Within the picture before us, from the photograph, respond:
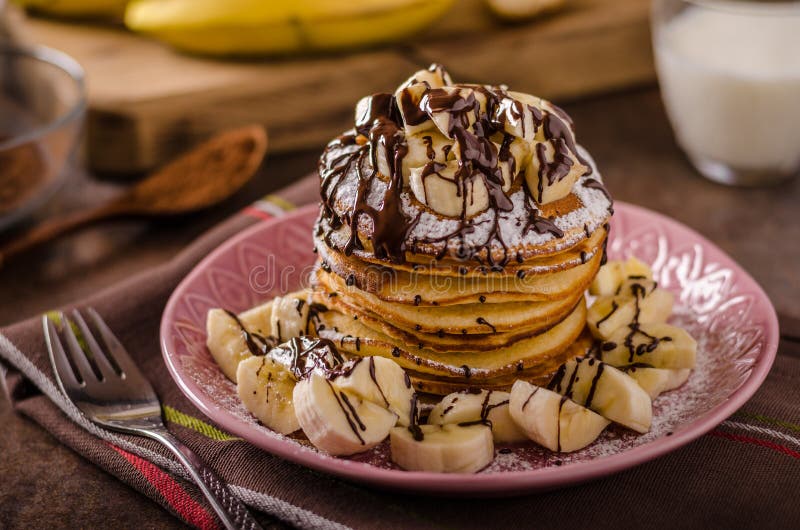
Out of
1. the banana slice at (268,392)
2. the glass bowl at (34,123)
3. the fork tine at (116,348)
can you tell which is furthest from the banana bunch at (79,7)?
the banana slice at (268,392)

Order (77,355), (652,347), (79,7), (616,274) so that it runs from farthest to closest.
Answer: (79,7), (616,274), (77,355), (652,347)

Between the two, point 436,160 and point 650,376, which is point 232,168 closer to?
point 436,160

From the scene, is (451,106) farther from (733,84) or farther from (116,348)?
(733,84)

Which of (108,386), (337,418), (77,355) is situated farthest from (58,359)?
(337,418)

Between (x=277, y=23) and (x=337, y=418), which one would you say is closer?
(x=337, y=418)

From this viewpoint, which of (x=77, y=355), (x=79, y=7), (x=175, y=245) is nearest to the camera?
(x=77, y=355)


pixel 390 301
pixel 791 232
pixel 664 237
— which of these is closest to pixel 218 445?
pixel 390 301
